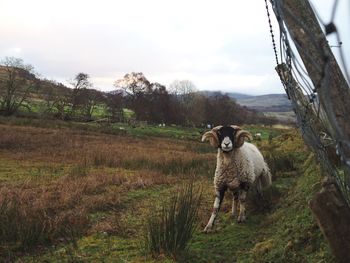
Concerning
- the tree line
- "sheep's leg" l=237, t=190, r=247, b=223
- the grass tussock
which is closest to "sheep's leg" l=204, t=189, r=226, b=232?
"sheep's leg" l=237, t=190, r=247, b=223

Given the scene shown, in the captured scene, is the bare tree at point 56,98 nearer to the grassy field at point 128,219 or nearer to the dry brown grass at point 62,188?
the dry brown grass at point 62,188

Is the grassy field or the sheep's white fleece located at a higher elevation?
the sheep's white fleece

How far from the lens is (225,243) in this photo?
628cm

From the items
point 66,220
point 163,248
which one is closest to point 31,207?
point 66,220

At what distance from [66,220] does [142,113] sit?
190 ft

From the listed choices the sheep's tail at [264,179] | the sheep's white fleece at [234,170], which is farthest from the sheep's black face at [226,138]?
the sheep's tail at [264,179]

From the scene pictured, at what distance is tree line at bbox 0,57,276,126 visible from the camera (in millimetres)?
51312

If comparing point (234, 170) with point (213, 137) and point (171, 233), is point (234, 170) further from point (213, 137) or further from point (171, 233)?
point (171, 233)

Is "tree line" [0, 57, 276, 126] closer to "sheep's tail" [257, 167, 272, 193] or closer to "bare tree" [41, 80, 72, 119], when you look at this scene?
"bare tree" [41, 80, 72, 119]

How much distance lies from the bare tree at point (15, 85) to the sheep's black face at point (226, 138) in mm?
41508

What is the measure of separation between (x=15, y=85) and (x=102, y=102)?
57.0 feet

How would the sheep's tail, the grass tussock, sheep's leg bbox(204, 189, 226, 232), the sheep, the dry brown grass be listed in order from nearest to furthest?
1. the grass tussock
2. the dry brown grass
3. sheep's leg bbox(204, 189, 226, 232)
4. the sheep
5. the sheep's tail

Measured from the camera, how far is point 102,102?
65.5m

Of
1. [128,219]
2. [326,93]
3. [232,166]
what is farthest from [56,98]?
[326,93]
